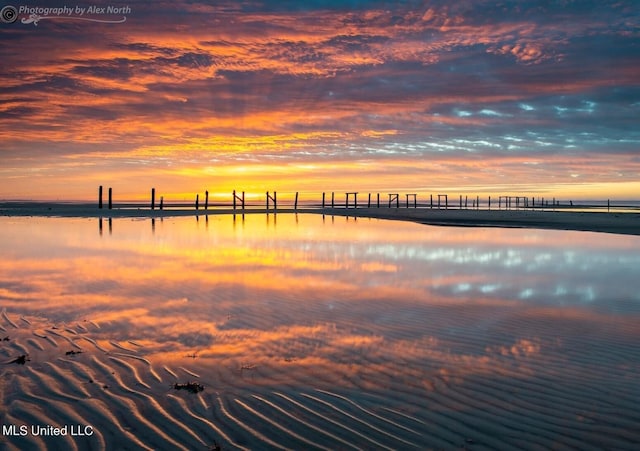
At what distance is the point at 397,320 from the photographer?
8477 mm

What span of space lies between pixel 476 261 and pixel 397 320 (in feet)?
27.7

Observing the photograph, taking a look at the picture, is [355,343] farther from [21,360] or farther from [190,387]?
[21,360]

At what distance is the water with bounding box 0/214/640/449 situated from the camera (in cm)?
470

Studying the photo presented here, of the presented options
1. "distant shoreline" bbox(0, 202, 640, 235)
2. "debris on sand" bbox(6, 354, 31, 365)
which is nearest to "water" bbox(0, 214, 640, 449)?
"debris on sand" bbox(6, 354, 31, 365)

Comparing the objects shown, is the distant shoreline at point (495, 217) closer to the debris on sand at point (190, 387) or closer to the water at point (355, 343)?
the water at point (355, 343)

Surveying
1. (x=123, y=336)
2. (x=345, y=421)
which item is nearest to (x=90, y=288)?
(x=123, y=336)

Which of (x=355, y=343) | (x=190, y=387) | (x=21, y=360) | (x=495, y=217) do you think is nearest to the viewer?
(x=190, y=387)

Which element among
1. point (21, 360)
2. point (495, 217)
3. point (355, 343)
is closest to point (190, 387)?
point (21, 360)

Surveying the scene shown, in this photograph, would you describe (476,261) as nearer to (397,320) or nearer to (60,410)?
(397,320)

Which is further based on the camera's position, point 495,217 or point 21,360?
point 495,217

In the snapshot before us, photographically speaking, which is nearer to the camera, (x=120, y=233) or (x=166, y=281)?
(x=166, y=281)

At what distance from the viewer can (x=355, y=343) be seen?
7129 mm

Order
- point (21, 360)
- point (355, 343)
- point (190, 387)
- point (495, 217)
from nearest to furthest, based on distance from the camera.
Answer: point (190, 387) → point (21, 360) → point (355, 343) → point (495, 217)

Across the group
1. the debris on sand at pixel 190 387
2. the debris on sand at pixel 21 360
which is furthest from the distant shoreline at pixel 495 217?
the debris on sand at pixel 21 360
